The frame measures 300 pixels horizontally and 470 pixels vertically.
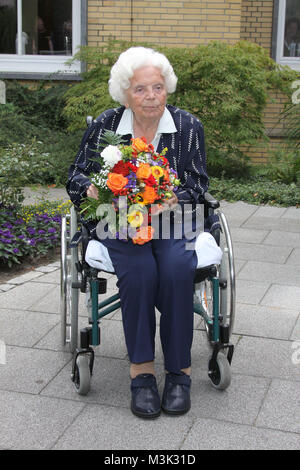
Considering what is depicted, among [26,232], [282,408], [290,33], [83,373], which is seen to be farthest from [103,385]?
[290,33]

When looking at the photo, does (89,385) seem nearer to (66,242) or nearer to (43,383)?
(43,383)

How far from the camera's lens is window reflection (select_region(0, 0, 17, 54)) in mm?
9961

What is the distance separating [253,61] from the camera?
825 centimetres

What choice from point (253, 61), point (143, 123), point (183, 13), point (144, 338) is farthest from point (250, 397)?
point (183, 13)

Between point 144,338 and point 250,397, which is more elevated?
point 144,338

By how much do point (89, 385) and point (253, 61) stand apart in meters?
5.90

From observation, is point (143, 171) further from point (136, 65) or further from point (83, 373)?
point (83, 373)

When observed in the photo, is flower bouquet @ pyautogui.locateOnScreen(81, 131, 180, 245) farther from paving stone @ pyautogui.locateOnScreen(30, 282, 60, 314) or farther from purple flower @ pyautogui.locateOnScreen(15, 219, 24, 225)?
purple flower @ pyautogui.locateOnScreen(15, 219, 24, 225)

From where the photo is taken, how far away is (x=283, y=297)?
4664 millimetres

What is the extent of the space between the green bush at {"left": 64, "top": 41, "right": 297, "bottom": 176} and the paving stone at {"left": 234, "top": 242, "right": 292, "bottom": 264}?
8.10 ft

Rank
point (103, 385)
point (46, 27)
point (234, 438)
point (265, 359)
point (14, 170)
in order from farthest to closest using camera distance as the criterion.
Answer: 1. point (46, 27)
2. point (14, 170)
3. point (265, 359)
4. point (103, 385)
5. point (234, 438)

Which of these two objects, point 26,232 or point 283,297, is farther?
point 26,232

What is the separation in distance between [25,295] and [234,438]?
2209 mm
